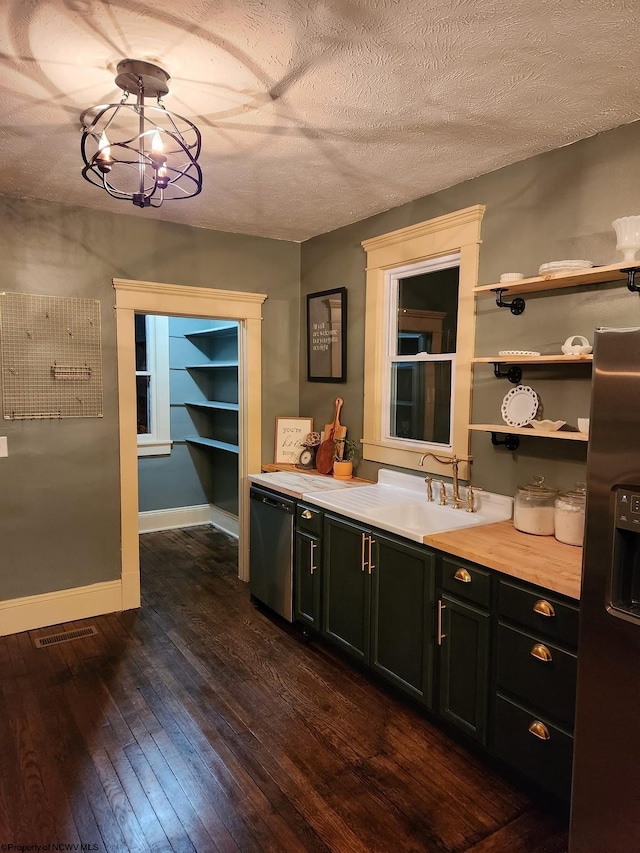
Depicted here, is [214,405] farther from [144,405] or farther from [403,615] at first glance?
[403,615]

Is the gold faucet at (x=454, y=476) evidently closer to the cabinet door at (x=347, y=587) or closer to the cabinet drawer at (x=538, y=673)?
the cabinet door at (x=347, y=587)

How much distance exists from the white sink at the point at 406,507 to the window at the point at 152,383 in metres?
2.75

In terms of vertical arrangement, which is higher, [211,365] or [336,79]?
[336,79]

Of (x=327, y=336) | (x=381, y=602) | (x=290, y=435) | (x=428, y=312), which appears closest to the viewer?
(x=381, y=602)

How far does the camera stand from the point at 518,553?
88.0 inches

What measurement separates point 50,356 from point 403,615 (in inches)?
101

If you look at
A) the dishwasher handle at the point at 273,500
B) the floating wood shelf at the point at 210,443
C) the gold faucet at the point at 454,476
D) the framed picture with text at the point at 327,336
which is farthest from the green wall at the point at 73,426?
the gold faucet at the point at 454,476

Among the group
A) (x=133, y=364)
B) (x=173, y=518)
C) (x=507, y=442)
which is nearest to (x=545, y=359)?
(x=507, y=442)

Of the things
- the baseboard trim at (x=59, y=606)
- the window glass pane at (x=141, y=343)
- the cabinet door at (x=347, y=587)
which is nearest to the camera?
the cabinet door at (x=347, y=587)

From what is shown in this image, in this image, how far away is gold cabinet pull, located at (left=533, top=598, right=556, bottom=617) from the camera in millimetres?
1947

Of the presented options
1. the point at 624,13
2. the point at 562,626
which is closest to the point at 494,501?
the point at 562,626

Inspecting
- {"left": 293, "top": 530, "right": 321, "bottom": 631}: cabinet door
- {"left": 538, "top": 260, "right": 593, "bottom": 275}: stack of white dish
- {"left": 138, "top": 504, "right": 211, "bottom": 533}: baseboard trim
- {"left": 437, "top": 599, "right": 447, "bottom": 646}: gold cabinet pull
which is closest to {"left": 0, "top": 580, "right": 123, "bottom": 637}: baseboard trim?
{"left": 293, "top": 530, "right": 321, "bottom": 631}: cabinet door

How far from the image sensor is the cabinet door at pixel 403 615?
246 centimetres

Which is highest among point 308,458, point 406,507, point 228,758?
point 308,458
